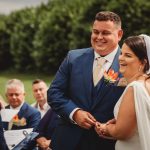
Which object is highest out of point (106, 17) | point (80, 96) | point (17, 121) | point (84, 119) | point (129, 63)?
point (106, 17)

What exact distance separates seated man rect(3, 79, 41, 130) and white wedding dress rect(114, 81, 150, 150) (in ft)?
8.08

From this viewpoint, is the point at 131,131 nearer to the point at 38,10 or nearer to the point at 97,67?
the point at 97,67

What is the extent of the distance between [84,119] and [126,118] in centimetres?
61

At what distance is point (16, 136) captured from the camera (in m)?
5.79

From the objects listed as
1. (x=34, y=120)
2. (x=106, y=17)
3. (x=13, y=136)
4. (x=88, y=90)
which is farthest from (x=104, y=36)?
(x=34, y=120)

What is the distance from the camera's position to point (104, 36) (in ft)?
14.0

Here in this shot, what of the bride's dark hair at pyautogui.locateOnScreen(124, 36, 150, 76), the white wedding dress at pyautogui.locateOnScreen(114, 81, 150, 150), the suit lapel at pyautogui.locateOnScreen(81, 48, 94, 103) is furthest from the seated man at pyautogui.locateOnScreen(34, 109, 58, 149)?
the bride's dark hair at pyautogui.locateOnScreen(124, 36, 150, 76)

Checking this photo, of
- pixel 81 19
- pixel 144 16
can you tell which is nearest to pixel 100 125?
pixel 144 16

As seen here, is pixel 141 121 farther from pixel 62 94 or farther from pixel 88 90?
pixel 62 94

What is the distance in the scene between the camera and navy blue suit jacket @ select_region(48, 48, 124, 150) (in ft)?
14.1

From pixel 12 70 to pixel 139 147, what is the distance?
134 feet

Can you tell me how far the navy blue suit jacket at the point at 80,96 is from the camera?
430cm

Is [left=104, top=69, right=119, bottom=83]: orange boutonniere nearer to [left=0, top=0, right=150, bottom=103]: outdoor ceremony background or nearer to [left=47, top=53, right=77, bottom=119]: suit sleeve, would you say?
[left=47, top=53, right=77, bottom=119]: suit sleeve

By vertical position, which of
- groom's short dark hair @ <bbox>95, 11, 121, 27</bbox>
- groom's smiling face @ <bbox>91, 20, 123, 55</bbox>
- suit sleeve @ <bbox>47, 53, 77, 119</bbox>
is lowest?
suit sleeve @ <bbox>47, 53, 77, 119</bbox>
